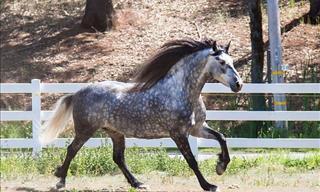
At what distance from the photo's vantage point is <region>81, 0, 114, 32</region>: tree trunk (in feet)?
76.5

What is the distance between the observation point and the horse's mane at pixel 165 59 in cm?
988

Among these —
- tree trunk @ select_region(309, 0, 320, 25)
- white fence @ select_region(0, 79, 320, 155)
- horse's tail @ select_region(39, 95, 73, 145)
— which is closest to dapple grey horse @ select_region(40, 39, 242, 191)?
horse's tail @ select_region(39, 95, 73, 145)

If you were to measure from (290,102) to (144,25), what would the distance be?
276 inches

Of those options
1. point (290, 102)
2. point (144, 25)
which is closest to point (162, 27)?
point (144, 25)

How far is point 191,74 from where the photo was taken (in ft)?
32.0

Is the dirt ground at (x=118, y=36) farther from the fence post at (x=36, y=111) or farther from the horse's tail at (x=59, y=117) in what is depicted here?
the horse's tail at (x=59, y=117)

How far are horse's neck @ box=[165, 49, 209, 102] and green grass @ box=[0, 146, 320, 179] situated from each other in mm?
2186

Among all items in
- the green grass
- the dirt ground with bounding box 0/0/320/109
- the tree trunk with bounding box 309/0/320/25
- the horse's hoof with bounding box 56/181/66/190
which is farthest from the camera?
the tree trunk with bounding box 309/0/320/25

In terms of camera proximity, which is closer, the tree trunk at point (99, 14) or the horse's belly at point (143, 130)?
the horse's belly at point (143, 130)

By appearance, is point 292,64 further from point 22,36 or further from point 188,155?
point 188,155

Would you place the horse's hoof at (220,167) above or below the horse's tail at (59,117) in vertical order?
below

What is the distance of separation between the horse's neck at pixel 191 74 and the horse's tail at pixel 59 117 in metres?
1.74

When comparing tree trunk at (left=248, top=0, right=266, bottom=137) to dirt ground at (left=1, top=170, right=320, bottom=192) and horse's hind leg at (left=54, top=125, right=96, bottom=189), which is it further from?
horse's hind leg at (left=54, top=125, right=96, bottom=189)

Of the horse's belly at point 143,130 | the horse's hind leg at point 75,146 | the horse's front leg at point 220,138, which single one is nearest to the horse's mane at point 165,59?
the horse's belly at point 143,130
